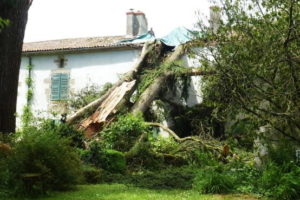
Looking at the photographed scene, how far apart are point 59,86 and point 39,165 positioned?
694 inches

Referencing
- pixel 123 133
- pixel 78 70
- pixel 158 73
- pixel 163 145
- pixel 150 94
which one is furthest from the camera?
pixel 78 70

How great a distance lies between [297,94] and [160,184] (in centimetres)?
406

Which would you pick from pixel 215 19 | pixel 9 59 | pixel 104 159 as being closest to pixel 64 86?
pixel 104 159

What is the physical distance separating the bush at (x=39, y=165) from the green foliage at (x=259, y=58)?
309 cm

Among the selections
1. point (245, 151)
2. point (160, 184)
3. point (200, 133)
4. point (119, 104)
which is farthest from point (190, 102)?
point (160, 184)

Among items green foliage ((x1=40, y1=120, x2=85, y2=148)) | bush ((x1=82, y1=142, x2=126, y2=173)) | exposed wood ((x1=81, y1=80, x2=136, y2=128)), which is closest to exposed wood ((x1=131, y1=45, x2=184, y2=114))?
exposed wood ((x1=81, y1=80, x2=136, y2=128))

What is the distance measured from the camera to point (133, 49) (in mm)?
23312

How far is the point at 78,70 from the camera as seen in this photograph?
2448 cm

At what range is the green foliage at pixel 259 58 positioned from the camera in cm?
622

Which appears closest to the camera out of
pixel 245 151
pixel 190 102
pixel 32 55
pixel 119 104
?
pixel 245 151

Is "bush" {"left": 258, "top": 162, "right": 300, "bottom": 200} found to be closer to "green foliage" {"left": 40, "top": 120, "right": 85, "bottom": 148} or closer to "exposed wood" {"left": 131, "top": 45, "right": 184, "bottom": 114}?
"green foliage" {"left": 40, "top": 120, "right": 85, "bottom": 148}

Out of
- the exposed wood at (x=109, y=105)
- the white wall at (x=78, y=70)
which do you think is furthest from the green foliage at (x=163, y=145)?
the white wall at (x=78, y=70)

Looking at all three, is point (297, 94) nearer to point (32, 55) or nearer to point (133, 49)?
point (133, 49)

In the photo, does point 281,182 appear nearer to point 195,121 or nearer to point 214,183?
point 214,183
